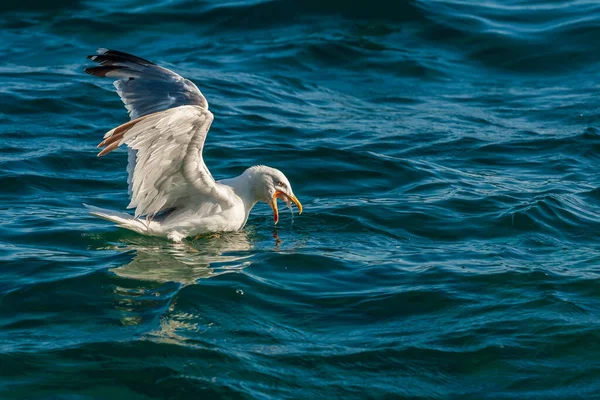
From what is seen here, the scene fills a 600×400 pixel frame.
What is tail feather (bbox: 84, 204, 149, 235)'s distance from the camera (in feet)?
27.5

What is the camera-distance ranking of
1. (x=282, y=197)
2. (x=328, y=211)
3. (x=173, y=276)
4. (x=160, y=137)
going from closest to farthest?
(x=160, y=137)
(x=173, y=276)
(x=282, y=197)
(x=328, y=211)

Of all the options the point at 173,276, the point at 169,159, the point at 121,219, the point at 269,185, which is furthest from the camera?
the point at 269,185

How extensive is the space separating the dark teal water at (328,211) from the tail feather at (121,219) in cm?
22

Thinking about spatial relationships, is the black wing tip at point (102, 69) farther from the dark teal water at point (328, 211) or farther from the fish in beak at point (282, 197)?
the fish in beak at point (282, 197)

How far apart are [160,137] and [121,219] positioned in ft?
3.67

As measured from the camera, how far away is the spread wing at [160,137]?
295 inches

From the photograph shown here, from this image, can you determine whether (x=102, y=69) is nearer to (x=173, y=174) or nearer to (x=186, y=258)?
(x=173, y=174)

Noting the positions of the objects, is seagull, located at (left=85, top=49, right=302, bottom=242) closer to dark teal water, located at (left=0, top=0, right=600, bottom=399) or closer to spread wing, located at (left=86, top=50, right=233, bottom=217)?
spread wing, located at (left=86, top=50, right=233, bottom=217)

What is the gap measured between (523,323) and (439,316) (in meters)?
0.61

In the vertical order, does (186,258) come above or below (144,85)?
below

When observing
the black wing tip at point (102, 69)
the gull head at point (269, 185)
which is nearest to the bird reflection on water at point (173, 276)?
the gull head at point (269, 185)

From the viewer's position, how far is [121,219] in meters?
8.51

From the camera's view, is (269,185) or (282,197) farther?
(282,197)

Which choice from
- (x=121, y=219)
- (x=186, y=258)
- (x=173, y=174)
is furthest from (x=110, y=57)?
(x=186, y=258)
